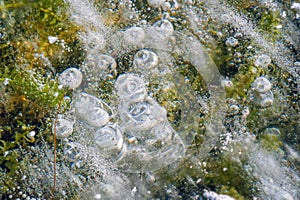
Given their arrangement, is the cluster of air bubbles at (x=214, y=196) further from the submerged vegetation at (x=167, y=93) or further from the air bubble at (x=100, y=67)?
the air bubble at (x=100, y=67)

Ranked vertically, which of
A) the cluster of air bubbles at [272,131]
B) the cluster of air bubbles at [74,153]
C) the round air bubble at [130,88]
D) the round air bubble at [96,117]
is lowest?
the cluster of air bubbles at [74,153]

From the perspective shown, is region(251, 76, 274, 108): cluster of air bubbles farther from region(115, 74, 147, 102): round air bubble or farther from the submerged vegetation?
region(115, 74, 147, 102): round air bubble

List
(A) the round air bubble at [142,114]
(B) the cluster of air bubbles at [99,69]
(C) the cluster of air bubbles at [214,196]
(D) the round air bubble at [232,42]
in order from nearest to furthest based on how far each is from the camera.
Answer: (C) the cluster of air bubbles at [214,196]
(A) the round air bubble at [142,114]
(B) the cluster of air bubbles at [99,69]
(D) the round air bubble at [232,42]

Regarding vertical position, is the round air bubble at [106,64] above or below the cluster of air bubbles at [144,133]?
above

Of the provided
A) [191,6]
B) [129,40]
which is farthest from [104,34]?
[191,6]

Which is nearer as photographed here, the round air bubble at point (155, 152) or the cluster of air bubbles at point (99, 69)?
the round air bubble at point (155, 152)

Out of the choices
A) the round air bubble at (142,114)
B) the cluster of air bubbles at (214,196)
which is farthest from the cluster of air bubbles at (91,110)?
the cluster of air bubbles at (214,196)
